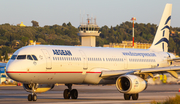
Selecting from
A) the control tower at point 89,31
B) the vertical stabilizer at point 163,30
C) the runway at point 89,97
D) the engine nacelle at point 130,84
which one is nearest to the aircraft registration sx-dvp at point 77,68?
the engine nacelle at point 130,84

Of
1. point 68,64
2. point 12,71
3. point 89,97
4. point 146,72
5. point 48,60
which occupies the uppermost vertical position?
point 48,60

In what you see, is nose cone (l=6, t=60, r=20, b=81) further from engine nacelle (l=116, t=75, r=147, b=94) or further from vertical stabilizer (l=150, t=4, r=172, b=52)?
vertical stabilizer (l=150, t=4, r=172, b=52)

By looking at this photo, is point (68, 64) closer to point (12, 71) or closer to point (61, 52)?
point (61, 52)

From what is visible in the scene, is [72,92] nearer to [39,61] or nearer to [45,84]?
[45,84]

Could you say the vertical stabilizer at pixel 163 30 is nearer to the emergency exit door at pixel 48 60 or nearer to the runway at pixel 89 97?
the runway at pixel 89 97

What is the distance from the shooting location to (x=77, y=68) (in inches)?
1128

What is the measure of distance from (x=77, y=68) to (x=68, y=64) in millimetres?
989

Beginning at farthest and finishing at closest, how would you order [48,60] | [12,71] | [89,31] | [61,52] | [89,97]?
[89,31]
[89,97]
[61,52]
[48,60]
[12,71]

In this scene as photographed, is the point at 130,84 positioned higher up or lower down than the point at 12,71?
lower down

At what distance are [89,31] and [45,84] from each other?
66.4m

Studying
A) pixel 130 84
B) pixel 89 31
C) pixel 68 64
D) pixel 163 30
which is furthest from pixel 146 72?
pixel 89 31

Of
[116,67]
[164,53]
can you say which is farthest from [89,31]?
[116,67]

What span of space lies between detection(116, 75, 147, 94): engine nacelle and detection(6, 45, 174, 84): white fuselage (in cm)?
173

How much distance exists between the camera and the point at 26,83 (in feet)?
86.7
